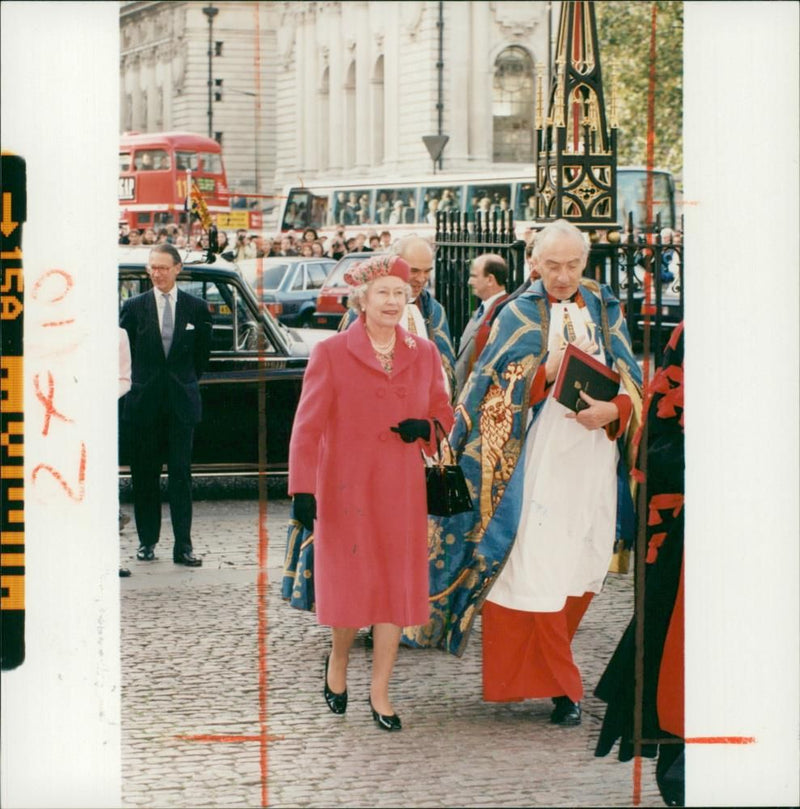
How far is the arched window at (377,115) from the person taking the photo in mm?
36875

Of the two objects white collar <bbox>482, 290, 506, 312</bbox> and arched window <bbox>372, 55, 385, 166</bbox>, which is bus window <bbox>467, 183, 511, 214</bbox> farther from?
white collar <bbox>482, 290, 506, 312</bbox>

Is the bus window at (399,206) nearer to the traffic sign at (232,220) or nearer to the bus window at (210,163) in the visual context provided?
the traffic sign at (232,220)

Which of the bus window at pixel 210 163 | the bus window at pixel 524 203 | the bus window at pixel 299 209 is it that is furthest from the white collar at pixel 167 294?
the bus window at pixel 210 163

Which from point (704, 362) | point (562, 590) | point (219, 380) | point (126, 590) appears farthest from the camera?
point (219, 380)

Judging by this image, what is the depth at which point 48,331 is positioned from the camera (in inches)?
184

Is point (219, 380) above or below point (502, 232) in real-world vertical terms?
below

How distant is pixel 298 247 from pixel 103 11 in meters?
27.4

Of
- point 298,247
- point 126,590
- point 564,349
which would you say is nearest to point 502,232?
point 126,590

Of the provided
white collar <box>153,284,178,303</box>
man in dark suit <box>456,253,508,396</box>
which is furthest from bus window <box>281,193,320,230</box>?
man in dark suit <box>456,253,508,396</box>

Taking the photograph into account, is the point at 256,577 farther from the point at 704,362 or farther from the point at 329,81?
the point at 329,81

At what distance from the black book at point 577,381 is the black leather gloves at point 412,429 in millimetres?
482

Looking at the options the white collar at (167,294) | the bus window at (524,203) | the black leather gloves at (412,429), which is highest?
the bus window at (524,203)

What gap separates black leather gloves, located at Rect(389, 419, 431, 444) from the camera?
20.5ft

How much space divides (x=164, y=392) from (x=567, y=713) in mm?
3793
